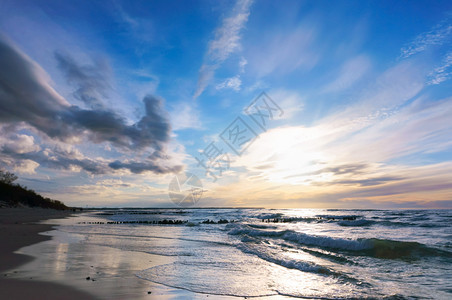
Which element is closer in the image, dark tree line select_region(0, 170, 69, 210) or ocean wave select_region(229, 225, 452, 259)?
ocean wave select_region(229, 225, 452, 259)

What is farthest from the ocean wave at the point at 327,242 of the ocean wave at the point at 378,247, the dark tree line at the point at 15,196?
the dark tree line at the point at 15,196

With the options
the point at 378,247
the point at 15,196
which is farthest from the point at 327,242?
the point at 15,196

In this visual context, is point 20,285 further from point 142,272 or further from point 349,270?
point 349,270

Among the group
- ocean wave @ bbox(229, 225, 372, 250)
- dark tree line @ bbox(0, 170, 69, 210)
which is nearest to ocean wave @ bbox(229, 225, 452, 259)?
ocean wave @ bbox(229, 225, 372, 250)

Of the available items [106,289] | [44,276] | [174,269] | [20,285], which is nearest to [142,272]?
[174,269]

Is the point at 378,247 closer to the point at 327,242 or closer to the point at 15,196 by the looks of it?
the point at 327,242

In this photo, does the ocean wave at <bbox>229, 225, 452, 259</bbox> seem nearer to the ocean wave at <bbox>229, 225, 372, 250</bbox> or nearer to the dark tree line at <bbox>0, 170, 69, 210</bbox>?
the ocean wave at <bbox>229, 225, 372, 250</bbox>

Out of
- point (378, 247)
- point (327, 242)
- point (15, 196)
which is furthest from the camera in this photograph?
point (15, 196)

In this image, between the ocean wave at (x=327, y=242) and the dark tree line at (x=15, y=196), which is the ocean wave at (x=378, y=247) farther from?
the dark tree line at (x=15, y=196)

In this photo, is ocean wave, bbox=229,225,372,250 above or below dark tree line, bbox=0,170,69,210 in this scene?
below

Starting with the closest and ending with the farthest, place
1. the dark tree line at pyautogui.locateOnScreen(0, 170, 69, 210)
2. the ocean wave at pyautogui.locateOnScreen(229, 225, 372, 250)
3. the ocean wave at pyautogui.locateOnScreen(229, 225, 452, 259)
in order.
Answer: the ocean wave at pyautogui.locateOnScreen(229, 225, 452, 259), the ocean wave at pyautogui.locateOnScreen(229, 225, 372, 250), the dark tree line at pyautogui.locateOnScreen(0, 170, 69, 210)

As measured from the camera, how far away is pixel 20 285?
641 cm

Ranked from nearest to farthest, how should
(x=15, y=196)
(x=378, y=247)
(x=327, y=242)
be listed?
(x=378, y=247) < (x=327, y=242) < (x=15, y=196)

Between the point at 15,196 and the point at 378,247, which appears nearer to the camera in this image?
the point at 378,247
